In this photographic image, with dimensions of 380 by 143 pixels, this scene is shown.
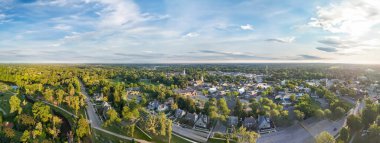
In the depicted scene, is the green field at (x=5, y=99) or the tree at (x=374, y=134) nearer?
the tree at (x=374, y=134)

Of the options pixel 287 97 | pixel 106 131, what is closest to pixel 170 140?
pixel 106 131

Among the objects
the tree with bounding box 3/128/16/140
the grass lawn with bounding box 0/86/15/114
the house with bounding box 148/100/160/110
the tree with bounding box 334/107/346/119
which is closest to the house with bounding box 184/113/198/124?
the house with bounding box 148/100/160/110

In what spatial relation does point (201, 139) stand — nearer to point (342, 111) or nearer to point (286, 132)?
point (286, 132)

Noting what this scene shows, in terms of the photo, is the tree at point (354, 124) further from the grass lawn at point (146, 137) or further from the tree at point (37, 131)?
the tree at point (37, 131)

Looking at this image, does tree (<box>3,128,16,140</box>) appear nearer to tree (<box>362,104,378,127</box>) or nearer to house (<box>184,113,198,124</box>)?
house (<box>184,113,198,124</box>)

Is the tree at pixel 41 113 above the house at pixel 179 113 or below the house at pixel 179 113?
above

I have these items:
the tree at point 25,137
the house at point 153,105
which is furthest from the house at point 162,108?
the tree at point 25,137

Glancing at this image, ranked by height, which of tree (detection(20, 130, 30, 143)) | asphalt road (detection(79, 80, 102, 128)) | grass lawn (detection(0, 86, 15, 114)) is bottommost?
asphalt road (detection(79, 80, 102, 128))
